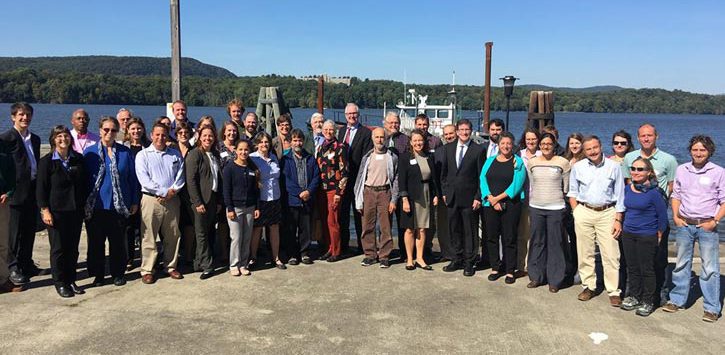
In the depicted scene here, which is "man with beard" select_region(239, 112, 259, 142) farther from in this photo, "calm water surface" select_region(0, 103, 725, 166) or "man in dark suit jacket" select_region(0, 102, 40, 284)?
"calm water surface" select_region(0, 103, 725, 166)

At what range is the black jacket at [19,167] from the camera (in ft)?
16.7

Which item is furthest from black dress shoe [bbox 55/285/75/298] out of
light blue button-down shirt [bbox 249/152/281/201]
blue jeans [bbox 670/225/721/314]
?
blue jeans [bbox 670/225/721/314]

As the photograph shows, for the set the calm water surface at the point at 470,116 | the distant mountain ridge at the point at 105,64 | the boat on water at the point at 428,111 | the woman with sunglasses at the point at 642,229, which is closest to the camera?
the woman with sunglasses at the point at 642,229

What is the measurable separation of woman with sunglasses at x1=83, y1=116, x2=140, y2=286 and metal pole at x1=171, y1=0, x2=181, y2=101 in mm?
2931

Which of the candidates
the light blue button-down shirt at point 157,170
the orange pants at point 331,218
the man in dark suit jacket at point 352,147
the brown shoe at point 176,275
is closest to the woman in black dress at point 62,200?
the light blue button-down shirt at point 157,170

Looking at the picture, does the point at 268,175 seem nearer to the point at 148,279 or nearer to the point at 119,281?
the point at 148,279

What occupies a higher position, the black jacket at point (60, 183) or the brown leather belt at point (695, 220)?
the black jacket at point (60, 183)

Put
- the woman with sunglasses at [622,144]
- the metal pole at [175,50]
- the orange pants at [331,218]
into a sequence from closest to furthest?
1. the woman with sunglasses at [622,144]
2. the orange pants at [331,218]
3. the metal pole at [175,50]

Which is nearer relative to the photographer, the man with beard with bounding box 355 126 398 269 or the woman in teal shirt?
the woman in teal shirt

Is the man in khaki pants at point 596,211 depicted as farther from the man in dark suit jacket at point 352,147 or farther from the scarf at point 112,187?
the scarf at point 112,187

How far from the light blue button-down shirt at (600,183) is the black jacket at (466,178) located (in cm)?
109

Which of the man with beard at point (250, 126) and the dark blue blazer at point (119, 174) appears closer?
the dark blue blazer at point (119, 174)

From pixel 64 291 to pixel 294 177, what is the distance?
262cm

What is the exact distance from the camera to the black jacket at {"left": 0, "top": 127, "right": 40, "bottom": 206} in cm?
508
